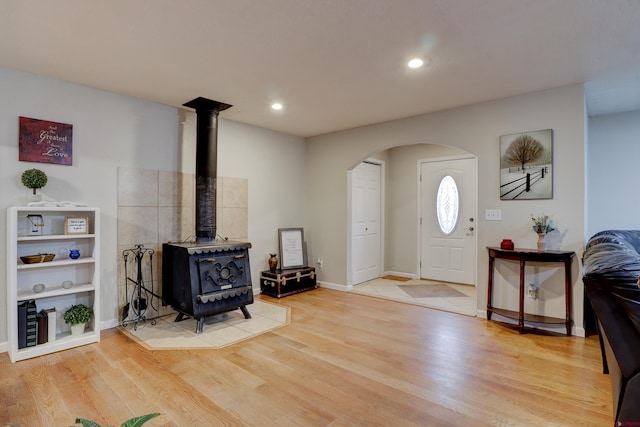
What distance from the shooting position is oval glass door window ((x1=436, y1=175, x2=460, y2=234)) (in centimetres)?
554

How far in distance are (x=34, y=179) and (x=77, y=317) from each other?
4.09 ft

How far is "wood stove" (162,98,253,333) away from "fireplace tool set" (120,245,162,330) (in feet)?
0.58

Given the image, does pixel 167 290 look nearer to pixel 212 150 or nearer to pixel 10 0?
pixel 212 150

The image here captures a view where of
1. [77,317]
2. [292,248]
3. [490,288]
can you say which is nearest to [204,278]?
[77,317]

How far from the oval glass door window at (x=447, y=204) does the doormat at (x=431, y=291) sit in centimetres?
Answer: 96

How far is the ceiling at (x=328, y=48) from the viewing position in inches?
80.6

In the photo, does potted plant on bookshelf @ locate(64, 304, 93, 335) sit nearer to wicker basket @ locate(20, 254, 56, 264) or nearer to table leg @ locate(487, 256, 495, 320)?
wicker basket @ locate(20, 254, 56, 264)

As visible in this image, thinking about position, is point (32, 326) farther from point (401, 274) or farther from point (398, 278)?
point (401, 274)

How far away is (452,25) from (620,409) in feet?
7.56

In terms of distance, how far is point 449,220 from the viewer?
5605 millimetres

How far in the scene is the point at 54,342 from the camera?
290 cm

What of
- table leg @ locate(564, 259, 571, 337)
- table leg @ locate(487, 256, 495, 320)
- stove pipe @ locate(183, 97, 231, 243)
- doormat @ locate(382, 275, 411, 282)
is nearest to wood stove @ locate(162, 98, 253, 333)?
stove pipe @ locate(183, 97, 231, 243)

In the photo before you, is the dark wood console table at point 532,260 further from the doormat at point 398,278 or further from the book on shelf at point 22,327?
the book on shelf at point 22,327

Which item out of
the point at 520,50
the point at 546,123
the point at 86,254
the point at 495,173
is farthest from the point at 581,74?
the point at 86,254
